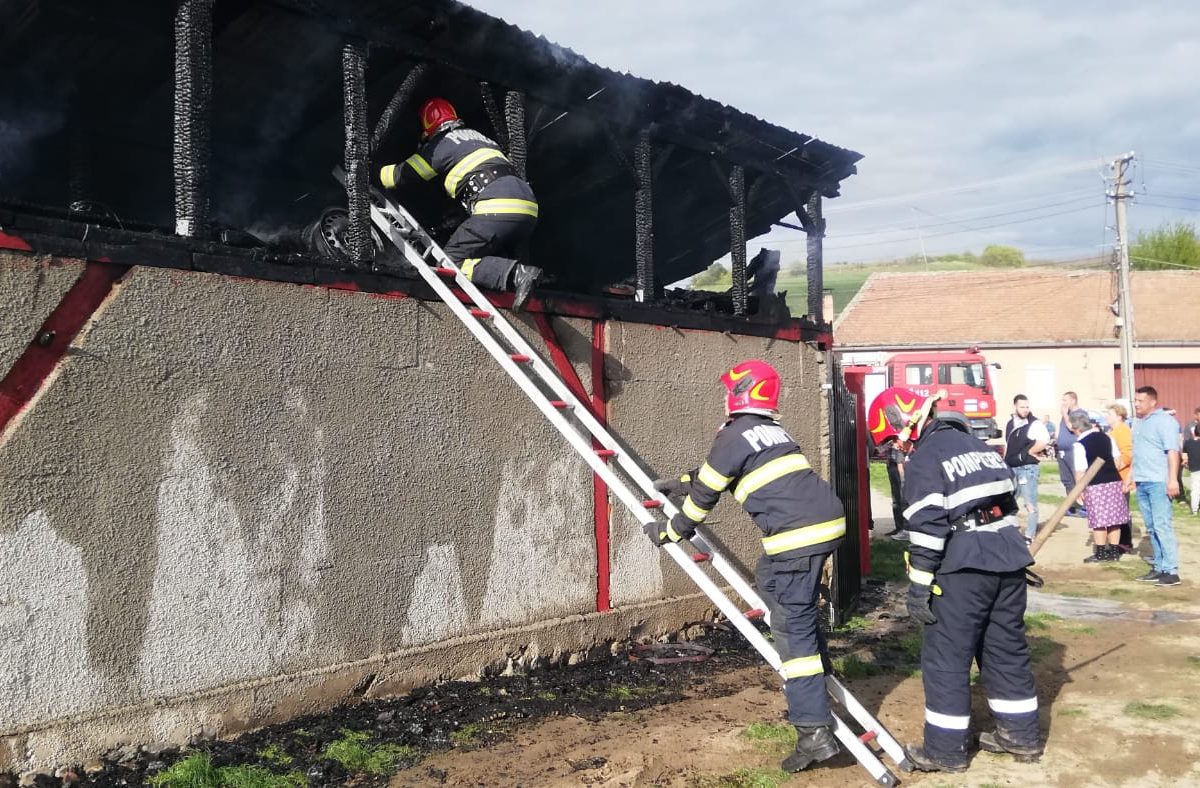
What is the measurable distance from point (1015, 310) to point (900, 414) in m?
30.4

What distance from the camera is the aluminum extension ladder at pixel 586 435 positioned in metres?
4.14

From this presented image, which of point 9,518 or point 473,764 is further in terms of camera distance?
point 473,764

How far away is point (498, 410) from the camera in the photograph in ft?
18.2

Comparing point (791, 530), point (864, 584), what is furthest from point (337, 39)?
point (864, 584)

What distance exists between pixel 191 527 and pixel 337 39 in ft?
9.98

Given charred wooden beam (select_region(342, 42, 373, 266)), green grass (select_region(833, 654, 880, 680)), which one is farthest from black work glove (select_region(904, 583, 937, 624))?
charred wooden beam (select_region(342, 42, 373, 266))

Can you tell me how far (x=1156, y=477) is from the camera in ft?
29.8

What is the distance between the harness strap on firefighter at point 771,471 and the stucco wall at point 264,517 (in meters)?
1.76

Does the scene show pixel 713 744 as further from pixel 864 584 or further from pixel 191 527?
pixel 864 584

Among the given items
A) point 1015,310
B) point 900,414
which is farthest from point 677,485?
point 1015,310

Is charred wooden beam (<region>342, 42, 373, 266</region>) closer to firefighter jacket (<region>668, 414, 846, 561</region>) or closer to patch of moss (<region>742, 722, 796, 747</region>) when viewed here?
firefighter jacket (<region>668, 414, 846, 561</region>)

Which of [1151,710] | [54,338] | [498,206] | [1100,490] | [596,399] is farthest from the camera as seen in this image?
[1100,490]

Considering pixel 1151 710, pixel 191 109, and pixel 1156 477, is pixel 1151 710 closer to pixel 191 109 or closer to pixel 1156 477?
pixel 1156 477

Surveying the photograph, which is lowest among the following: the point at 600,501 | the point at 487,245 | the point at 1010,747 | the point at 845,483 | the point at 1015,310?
the point at 1010,747
